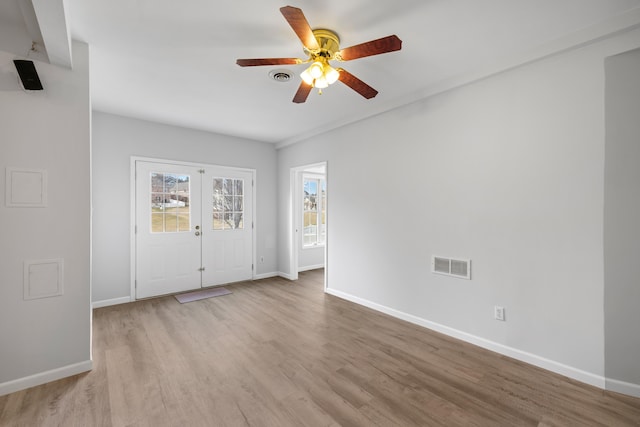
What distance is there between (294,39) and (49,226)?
2473mm

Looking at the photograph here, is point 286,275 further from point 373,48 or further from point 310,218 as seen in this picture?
point 373,48

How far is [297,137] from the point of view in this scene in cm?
521

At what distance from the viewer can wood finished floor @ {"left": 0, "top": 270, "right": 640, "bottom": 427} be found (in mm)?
1908

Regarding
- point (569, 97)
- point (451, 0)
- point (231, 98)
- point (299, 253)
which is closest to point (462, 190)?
point (569, 97)

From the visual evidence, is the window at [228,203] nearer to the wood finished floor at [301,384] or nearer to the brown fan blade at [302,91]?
the wood finished floor at [301,384]

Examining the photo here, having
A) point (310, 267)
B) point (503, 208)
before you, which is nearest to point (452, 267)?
point (503, 208)

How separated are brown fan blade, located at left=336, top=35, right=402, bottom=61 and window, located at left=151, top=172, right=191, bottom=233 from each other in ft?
Result: 11.9

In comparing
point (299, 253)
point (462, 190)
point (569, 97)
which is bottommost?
point (299, 253)

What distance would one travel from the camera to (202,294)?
461 cm

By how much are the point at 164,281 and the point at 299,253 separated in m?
2.63

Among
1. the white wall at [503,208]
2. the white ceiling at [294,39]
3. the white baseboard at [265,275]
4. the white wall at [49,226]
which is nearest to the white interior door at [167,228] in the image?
the white baseboard at [265,275]

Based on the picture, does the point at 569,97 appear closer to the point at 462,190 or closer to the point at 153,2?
the point at 462,190

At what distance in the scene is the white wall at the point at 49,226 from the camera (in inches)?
85.4

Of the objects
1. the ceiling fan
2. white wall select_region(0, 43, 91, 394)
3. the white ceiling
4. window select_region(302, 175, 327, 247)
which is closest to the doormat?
white wall select_region(0, 43, 91, 394)
